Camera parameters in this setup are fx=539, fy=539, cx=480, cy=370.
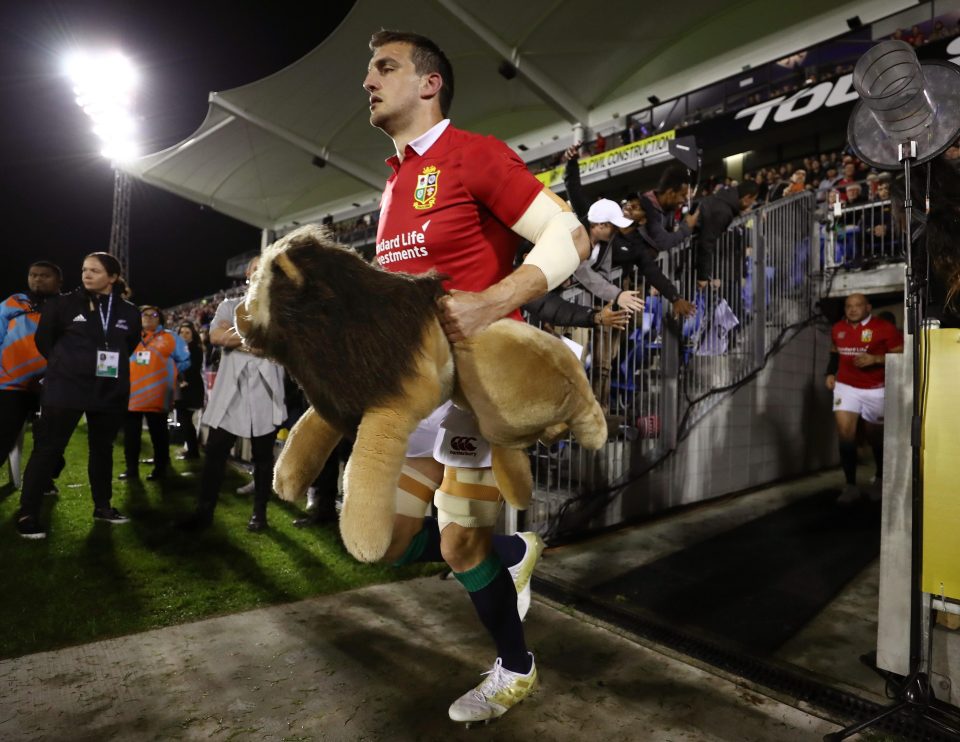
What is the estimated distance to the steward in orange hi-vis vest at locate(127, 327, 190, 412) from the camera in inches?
204

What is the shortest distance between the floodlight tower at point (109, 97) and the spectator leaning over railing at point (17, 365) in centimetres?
643

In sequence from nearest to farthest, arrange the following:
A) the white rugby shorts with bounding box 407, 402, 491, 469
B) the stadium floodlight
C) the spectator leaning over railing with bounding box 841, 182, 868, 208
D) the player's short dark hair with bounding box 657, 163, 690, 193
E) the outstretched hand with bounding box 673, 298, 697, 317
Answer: the white rugby shorts with bounding box 407, 402, 491, 469
the outstretched hand with bounding box 673, 298, 697, 317
the player's short dark hair with bounding box 657, 163, 690, 193
the spectator leaning over railing with bounding box 841, 182, 868, 208
the stadium floodlight

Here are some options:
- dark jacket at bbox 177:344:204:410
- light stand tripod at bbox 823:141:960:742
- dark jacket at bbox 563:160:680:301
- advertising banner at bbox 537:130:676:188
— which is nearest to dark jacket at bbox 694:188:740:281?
dark jacket at bbox 563:160:680:301

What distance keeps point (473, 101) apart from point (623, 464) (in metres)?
12.1

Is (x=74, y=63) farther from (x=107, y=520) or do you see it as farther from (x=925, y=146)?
(x=925, y=146)

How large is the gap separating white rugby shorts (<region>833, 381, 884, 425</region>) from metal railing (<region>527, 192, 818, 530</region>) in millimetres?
816

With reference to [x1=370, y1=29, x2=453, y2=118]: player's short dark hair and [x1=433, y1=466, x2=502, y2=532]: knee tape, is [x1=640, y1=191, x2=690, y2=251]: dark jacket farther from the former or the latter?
[x1=433, y1=466, x2=502, y2=532]: knee tape

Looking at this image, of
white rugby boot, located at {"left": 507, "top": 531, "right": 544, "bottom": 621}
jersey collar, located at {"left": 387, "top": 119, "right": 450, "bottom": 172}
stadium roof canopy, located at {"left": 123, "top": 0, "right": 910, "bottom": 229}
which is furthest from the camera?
stadium roof canopy, located at {"left": 123, "top": 0, "right": 910, "bottom": 229}

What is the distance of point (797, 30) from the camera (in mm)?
11070

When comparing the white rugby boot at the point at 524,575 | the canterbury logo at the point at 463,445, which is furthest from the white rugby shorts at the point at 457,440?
the white rugby boot at the point at 524,575

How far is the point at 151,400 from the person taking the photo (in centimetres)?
521

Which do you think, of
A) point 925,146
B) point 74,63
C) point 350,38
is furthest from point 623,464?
point 74,63


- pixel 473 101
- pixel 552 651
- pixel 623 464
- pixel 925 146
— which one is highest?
pixel 473 101

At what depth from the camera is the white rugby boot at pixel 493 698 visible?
164cm
